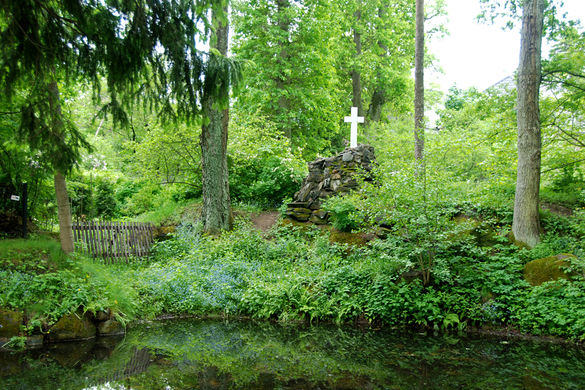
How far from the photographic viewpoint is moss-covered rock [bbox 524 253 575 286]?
6.82 metres

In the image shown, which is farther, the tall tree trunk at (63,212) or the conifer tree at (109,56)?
the tall tree trunk at (63,212)

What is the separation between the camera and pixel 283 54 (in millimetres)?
18594

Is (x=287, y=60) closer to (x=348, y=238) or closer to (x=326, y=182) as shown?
(x=326, y=182)

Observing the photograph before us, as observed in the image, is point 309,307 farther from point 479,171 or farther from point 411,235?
point 479,171

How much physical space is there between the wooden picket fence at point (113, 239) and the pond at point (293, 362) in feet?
13.3

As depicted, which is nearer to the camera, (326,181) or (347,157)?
(347,157)

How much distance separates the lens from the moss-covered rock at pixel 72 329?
6.16 metres

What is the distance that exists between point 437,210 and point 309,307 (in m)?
2.93

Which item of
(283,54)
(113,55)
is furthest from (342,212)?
(283,54)

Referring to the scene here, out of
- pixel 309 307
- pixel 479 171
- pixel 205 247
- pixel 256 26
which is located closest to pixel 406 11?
pixel 256 26

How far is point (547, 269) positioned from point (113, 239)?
978cm

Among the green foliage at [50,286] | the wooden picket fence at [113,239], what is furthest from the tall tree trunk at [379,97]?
the green foliage at [50,286]

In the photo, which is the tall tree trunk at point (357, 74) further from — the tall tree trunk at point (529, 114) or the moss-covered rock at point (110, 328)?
the moss-covered rock at point (110, 328)

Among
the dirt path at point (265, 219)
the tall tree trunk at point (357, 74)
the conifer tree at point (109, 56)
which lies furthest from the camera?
the tall tree trunk at point (357, 74)
